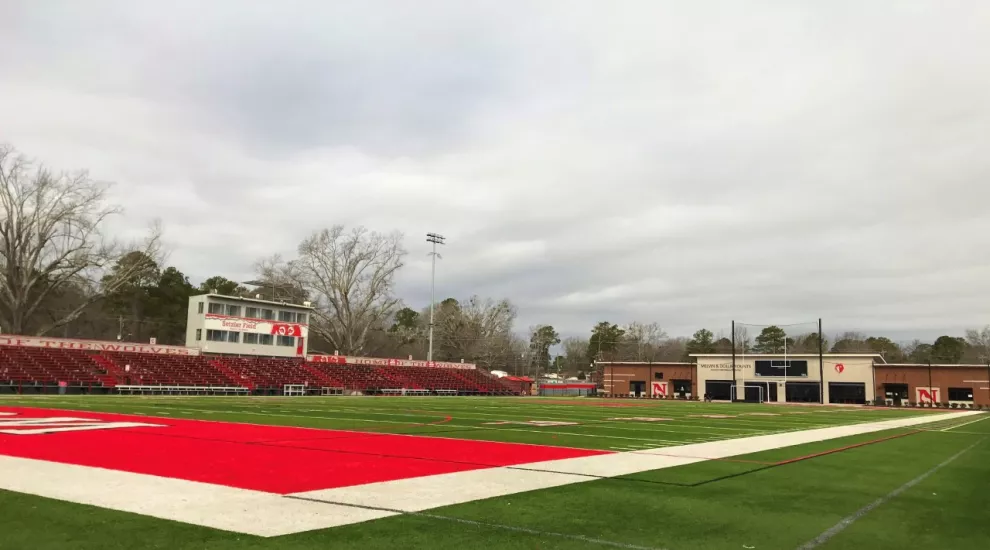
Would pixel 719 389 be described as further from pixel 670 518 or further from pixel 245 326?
pixel 670 518

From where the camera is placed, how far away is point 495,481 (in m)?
9.03

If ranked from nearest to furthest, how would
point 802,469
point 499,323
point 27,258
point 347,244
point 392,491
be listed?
point 392,491 < point 802,469 < point 27,258 < point 347,244 < point 499,323

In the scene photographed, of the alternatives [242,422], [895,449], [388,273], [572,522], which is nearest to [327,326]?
[388,273]

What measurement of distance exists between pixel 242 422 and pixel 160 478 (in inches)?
447

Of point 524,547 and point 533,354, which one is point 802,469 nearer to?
point 524,547

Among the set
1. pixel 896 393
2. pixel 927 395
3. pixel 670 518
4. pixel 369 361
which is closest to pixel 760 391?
pixel 896 393

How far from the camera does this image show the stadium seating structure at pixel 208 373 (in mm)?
41500

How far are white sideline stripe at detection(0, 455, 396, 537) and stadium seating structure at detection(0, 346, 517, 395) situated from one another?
37082mm

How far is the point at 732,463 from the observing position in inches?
475

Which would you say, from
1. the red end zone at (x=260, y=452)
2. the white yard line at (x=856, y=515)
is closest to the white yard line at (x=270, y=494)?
the red end zone at (x=260, y=452)

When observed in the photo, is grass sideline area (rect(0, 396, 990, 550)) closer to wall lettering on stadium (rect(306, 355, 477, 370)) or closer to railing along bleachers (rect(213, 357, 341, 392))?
railing along bleachers (rect(213, 357, 341, 392))

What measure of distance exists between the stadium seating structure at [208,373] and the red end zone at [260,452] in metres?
28.4

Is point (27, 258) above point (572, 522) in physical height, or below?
above

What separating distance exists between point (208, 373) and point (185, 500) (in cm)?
4832
